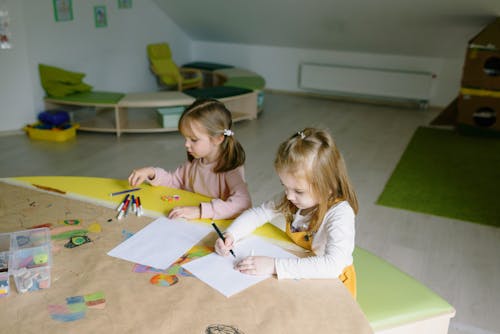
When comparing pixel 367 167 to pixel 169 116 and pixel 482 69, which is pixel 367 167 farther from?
→ pixel 169 116

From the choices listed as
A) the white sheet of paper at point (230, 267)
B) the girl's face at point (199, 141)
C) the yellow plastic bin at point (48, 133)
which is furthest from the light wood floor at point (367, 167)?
the girl's face at point (199, 141)

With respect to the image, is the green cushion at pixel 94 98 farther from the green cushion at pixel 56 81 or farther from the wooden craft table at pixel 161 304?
the wooden craft table at pixel 161 304

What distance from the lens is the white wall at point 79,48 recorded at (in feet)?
14.8

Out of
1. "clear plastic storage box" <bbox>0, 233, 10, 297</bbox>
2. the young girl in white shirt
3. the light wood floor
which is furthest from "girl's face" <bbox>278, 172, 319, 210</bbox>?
the light wood floor

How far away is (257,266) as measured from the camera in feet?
4.05

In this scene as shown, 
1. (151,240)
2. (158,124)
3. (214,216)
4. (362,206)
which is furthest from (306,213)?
(158,124)

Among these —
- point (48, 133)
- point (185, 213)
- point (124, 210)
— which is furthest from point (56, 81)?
point (185, 213)

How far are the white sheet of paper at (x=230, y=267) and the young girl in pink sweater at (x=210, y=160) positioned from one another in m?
0.30

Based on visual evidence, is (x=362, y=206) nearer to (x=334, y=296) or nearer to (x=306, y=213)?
(x=306, y=213)

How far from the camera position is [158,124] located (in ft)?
16.1

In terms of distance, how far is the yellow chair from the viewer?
6223 millimetres

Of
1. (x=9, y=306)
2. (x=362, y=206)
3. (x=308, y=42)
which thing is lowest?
(x=362, y=206)

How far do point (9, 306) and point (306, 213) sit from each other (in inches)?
33.9

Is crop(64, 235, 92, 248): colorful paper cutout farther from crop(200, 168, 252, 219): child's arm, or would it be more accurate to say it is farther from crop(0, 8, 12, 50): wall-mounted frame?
crop(0, 8, 12, 50): wall-mounted frame
